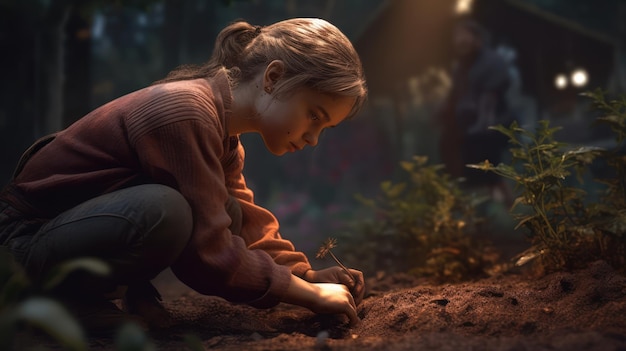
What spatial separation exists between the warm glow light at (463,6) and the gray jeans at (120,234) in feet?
13.1

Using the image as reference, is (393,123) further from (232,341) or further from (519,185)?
(232,341)

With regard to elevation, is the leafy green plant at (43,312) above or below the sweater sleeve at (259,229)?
above

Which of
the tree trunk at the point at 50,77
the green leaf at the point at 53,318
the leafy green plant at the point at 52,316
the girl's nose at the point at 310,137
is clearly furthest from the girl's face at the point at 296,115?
the tree trunk at the point at 50,77

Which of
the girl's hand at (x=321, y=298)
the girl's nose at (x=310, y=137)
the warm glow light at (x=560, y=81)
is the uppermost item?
the girl's nose at (x=310, y=137)

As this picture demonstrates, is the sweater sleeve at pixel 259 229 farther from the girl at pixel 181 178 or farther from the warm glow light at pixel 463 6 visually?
the warm glow light at pixel 463 6

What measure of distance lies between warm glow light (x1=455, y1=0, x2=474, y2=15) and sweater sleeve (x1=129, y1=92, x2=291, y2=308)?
12.4ft

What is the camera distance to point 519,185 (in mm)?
2453

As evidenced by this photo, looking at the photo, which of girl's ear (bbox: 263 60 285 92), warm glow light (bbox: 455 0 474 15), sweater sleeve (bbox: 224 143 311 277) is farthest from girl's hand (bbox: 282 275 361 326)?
warm glow light (bbox: 455 0 474 15)

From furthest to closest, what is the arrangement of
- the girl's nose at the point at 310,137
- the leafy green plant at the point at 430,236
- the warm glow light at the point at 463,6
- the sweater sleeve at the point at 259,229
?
the warm glow light at the point at 463,6
the leafy green plant at the point at 430,236
the sweater sleeve at the point at 259,229
the girl's nose at the point at 310,137

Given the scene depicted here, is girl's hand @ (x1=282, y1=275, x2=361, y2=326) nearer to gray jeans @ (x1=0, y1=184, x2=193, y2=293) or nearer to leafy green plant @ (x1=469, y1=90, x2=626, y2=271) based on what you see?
gray jeans @ (x1=0, y1=184, x2=193, y2=293)

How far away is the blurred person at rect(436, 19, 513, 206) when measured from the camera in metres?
4.93

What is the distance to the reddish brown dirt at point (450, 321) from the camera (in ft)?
5.18

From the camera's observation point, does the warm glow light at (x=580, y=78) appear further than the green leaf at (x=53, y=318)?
Yes

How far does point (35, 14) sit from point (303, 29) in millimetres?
4022
